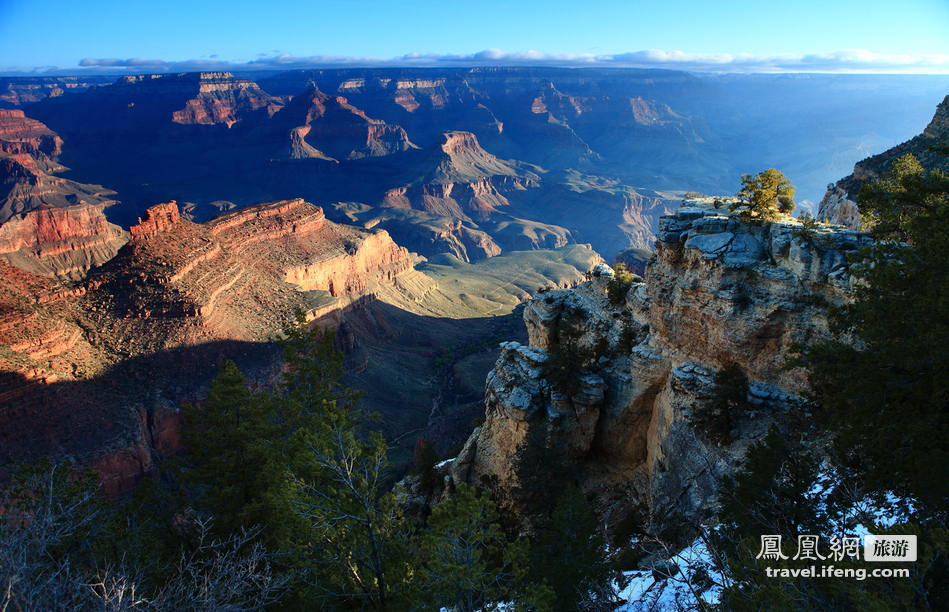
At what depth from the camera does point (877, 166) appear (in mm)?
48250

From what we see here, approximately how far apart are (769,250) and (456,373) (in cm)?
5669

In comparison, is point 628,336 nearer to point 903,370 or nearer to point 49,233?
point 903,370

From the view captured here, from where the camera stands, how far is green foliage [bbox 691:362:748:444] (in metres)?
21.9

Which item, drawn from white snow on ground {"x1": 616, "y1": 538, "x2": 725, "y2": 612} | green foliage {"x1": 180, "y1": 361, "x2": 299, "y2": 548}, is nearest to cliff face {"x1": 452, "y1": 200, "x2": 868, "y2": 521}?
white snow on ground {"x1": 616, "y1": 538, "x2": 725, "y2": 612}

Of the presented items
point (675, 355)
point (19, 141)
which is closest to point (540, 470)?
point (675, 355)

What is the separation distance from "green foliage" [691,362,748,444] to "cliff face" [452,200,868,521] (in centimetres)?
41

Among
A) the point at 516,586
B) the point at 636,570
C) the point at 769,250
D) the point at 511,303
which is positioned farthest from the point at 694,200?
the point at 511,303

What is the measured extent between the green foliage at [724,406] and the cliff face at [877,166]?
26336 mm

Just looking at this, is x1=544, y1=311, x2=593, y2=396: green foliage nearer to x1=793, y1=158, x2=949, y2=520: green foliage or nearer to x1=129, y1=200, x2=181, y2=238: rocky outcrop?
x1=793, y1=158, x2=949, y2=520: green foliage

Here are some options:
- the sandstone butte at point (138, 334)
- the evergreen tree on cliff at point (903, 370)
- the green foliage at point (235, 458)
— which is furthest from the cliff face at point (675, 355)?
the sandstone butte at point (138, 334)

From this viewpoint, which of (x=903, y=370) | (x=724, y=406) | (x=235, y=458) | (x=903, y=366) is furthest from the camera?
(x=235, y=458)

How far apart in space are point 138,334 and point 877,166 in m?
69.5

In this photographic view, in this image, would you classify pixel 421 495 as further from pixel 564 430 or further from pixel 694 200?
pixel 694 200

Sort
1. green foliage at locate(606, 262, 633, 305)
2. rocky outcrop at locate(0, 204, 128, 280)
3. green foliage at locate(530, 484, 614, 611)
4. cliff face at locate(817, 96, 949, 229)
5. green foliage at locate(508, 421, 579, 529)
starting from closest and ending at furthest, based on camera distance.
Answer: green foliage at locate(530, 484, 614, 611)
green foliage at locate(508, 421, 579, 529)
green foliage at locate(606, 262, 633, 305)
cliff face at locate(817, 96, 949, 229)
rocky outcrop at locate(0, 204, 128, 280)
